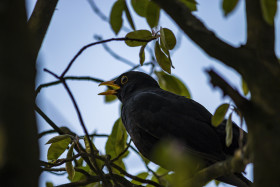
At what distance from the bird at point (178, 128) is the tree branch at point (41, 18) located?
1.61m

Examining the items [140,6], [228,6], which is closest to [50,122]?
[140,6]

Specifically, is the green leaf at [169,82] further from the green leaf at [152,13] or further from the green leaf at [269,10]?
the green leaf at [269,10]

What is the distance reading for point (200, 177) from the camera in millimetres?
2863

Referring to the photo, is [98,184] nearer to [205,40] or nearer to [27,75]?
[205,40]

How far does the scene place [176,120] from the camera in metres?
4.34

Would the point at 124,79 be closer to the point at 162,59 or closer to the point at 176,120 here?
the point at 176,120

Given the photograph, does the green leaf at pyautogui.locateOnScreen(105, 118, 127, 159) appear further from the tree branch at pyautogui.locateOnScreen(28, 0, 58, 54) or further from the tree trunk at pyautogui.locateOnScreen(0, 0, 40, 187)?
the tree trunk at pyautogui.locateOnScreen(0, 0, 40, 187)

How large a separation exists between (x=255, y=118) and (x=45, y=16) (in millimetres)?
2087

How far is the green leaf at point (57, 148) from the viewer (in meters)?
3.52

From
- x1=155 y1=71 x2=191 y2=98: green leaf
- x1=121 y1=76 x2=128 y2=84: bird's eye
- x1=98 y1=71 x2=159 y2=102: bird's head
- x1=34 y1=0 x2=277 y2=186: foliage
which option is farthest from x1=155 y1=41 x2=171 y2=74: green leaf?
x1=121 y1=76 x2=128 y2=84: bird's eye

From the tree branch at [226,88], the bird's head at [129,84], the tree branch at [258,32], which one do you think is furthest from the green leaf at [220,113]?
the bird's head at [129,84]

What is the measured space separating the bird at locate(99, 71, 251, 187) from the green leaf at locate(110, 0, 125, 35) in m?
1.26

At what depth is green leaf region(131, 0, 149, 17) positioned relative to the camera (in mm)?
3516

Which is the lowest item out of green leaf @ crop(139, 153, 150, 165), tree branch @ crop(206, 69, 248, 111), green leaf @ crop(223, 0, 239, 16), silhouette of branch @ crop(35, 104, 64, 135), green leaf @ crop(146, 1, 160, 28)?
green leaf @ crop(139, 153, 150, 165)
